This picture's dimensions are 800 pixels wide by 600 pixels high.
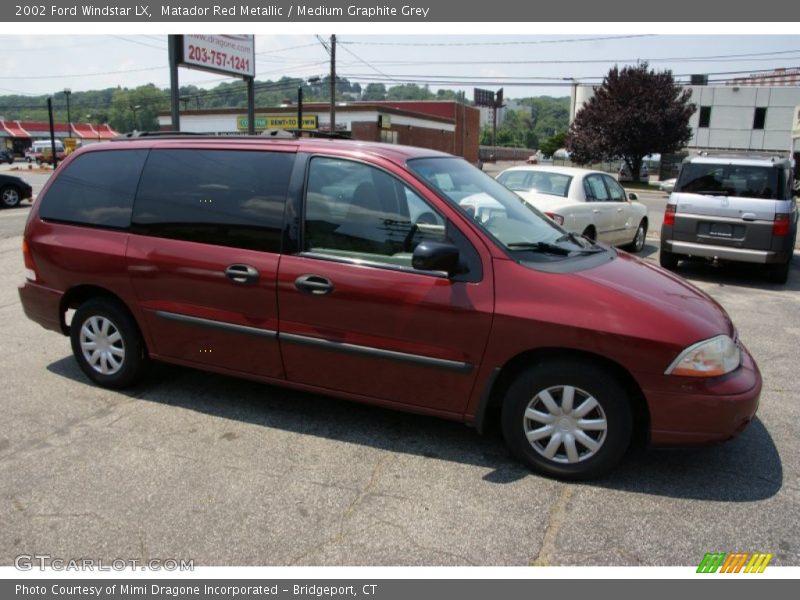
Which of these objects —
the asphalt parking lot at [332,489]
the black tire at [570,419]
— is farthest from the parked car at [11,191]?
the black tire at [570,419]

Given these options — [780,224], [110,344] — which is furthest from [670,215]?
[110,344]

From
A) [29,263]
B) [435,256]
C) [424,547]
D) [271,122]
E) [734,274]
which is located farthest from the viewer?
[271,122]

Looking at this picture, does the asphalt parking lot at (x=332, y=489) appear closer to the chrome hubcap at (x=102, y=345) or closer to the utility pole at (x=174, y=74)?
the chrome hubcap at (x=102, y=345)

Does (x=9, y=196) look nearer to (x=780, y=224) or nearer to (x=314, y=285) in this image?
(x=314, y=285)

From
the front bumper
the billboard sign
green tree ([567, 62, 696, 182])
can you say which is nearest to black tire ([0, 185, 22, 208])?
the front bumper

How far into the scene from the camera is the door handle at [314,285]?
3.79 m

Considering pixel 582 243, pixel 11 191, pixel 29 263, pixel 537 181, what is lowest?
pixel 11 191

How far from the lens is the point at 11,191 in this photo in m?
17.5

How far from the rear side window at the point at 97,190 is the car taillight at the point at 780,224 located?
26.7 ft

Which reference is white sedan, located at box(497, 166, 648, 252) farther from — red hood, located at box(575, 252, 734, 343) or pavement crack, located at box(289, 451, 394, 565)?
pavement crack, located at box(289, 451, 394, 565)

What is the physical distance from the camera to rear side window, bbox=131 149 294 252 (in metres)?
4.04

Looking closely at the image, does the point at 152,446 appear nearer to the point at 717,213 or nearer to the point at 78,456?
the point at 78,456

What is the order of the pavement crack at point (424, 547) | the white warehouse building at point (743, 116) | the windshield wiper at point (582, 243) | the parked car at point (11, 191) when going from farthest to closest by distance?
the white warehouse building at point (743, 116) < the parked car at point (11, 191) < the windshield wiper at point (582, 243) < the pavement crack at point (424, 547)

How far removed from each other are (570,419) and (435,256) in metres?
1.13
